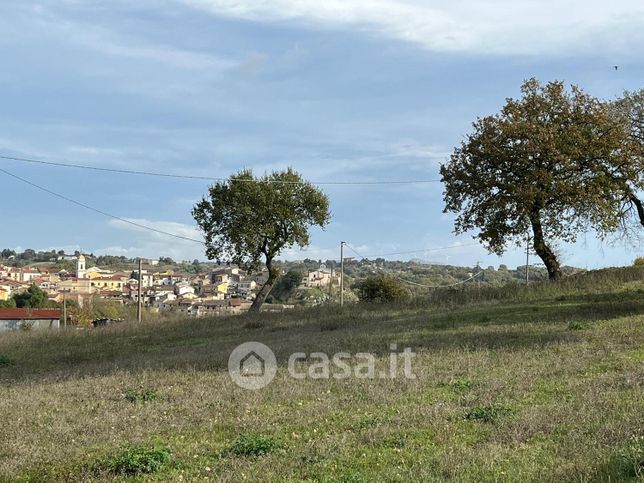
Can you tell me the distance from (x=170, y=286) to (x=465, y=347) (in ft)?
379

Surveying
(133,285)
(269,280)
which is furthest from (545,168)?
(133,285)

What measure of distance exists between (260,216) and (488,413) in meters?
34.6

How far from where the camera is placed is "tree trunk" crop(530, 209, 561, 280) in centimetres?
3127

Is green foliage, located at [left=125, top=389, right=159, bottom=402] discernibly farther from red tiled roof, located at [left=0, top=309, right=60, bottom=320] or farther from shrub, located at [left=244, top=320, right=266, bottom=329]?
red tiled roof, located at [left=0, top=309, right=60, bottom=320]

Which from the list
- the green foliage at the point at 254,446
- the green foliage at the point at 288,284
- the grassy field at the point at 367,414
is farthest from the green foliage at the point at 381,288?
the green foliage at the point at 254,446

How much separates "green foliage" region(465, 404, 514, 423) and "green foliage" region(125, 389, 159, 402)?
18.9 ft

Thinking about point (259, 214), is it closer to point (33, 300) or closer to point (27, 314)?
point (27, 314)

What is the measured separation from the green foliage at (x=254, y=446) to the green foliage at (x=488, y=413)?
8.53 ft

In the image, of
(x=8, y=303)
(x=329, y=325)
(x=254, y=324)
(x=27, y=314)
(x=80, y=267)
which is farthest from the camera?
(x=80, y=267)

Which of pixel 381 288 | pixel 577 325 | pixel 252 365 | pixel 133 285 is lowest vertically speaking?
pixel 252 365

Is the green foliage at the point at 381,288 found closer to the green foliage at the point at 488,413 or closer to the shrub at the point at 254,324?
the shrub at the point at 254,324

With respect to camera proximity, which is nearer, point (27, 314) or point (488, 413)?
point (488, 413)

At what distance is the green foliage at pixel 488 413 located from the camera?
319 inches

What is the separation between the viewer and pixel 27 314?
226 ft
